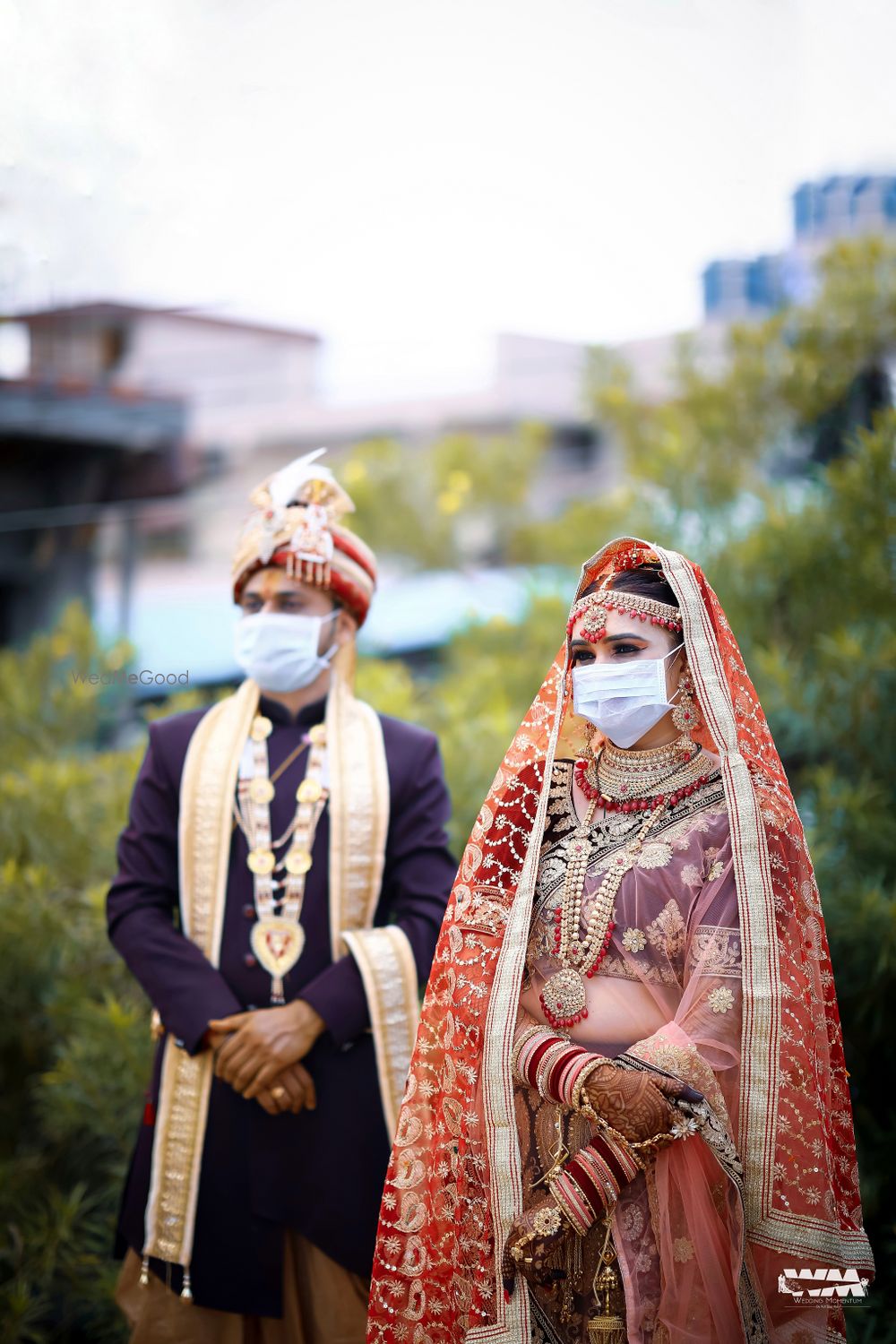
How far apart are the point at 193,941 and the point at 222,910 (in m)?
0.10

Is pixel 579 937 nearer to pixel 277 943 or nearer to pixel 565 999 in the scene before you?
pixel 565 999

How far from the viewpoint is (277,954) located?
2.75m

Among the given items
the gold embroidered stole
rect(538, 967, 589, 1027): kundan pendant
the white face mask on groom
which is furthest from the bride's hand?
the white face mask on groom

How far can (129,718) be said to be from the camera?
5883mm

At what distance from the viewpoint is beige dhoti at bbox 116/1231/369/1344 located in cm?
266

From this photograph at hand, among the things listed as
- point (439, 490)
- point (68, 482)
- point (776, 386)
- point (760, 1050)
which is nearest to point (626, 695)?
point (760, 1050)

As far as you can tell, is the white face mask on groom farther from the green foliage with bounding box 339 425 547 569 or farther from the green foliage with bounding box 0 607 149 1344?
the green foliage with bounding box 339 425 547 569

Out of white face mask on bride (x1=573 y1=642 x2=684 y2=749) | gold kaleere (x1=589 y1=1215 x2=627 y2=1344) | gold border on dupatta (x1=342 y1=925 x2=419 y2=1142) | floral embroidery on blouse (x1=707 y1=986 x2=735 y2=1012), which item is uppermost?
white face mask on bride (x1=573 y1=642 x2=684 y2=749)

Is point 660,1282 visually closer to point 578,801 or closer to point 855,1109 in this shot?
point 578,801

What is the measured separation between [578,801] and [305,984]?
2.77ft

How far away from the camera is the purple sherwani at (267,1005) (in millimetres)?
2631

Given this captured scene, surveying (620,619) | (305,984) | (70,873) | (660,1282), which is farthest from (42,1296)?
(620,619)

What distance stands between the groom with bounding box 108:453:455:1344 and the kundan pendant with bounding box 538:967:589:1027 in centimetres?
63

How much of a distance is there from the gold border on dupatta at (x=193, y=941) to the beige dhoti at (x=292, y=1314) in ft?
0.47
